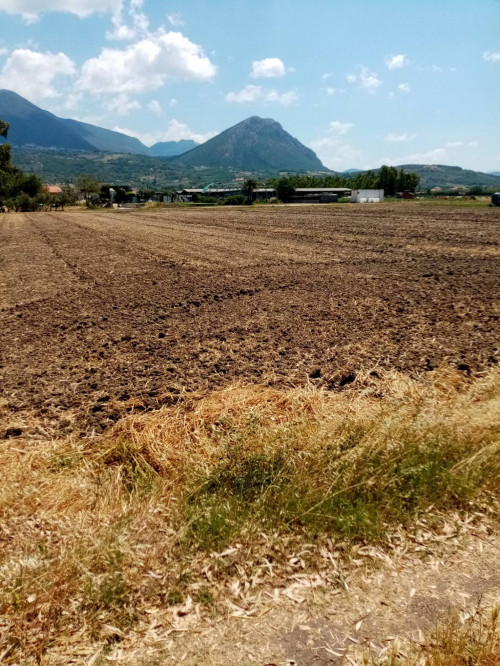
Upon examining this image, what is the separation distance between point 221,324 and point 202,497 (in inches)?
259

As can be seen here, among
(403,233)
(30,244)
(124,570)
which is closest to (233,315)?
(124,570)

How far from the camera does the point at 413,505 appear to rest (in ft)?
14.4

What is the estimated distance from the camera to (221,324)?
10.6 meters

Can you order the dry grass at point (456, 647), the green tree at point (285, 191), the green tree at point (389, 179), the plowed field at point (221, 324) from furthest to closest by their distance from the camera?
the green tree at point (389, 179) < the green tree at point (285, 191) < the plowed field at point (221, 324) < the dry grass at point (456, 647)

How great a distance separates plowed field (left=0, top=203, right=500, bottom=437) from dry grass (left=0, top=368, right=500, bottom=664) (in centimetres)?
110

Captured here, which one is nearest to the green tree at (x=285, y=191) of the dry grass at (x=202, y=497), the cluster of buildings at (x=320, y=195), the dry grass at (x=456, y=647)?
the cluster of buildings at (x=320, y=195)

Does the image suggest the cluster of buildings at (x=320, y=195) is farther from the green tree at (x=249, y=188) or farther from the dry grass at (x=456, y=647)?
the dry grass at (x=456, y=647)

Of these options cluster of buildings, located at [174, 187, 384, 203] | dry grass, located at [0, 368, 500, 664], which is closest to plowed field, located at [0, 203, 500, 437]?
dry grass, located at [0, 368, 500, 664]

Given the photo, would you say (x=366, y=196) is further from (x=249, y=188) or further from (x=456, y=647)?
(x=456, y=647)

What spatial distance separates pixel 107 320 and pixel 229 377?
16.8 ft

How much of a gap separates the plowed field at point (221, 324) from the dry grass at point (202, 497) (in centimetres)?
110

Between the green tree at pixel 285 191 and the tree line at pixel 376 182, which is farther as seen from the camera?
the tree line at pixel 376 182

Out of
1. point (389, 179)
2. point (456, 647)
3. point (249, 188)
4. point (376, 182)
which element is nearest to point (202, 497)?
point (456, 647)

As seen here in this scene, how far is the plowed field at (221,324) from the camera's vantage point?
23.8 feet
